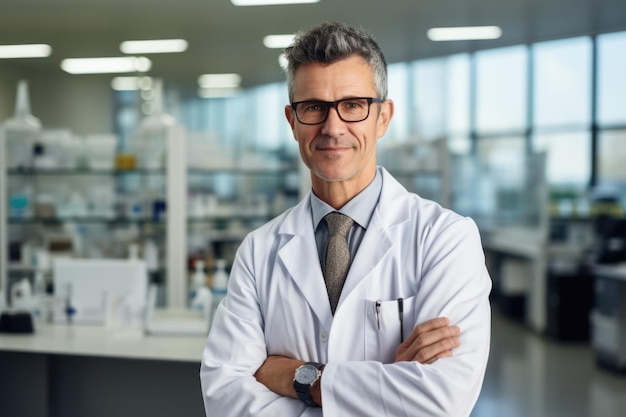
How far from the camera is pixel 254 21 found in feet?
24.1

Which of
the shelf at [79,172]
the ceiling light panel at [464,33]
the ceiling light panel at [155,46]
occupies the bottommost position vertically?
the shelf at [79,172]

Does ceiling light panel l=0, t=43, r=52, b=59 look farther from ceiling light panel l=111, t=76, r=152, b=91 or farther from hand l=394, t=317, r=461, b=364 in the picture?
hand l=394, t=317, r=461, b=364

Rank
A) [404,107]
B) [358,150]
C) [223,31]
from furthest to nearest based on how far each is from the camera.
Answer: [404,107], [223,31], [358,150]

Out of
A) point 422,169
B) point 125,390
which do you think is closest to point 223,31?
point 422,169

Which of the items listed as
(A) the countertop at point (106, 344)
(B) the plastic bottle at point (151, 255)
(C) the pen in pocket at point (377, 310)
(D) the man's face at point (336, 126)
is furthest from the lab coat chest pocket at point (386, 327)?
(B) the plastic bottle at point (151, 255)

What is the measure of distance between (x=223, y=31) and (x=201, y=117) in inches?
140

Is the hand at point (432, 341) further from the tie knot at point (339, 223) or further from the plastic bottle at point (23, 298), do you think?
the plastic bottle at point (23, 298)

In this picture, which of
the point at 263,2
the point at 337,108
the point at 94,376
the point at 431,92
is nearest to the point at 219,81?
the point at 431,92

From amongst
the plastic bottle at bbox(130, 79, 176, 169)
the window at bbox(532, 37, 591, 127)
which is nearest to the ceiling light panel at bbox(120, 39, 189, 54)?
the plastic bottle at bbox(130, 79, 176, 169)

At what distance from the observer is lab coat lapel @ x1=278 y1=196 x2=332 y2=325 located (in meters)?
1.53

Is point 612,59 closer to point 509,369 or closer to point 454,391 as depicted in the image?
point 509,369

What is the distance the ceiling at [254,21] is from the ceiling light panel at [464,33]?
12 centimetres

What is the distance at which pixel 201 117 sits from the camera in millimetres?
11242

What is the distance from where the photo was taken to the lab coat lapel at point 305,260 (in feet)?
5.01
